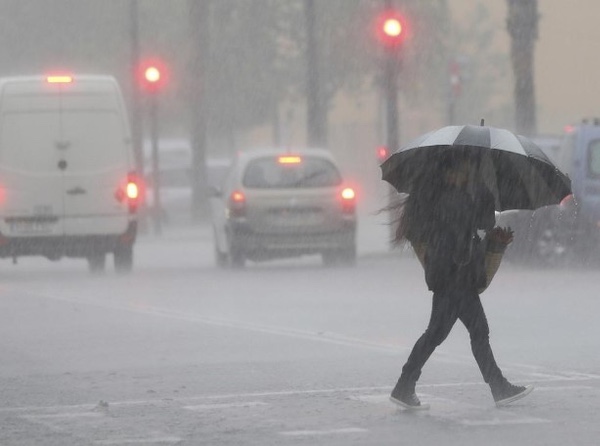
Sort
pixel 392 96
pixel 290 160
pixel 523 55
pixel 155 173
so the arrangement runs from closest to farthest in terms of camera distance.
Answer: pixel 290 160
pixel 392 96
pixel 523 55
pixel 155 173

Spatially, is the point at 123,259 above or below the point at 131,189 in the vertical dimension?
below

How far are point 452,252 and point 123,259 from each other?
15.8 meters

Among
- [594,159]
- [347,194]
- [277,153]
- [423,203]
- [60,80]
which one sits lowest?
[347,194]

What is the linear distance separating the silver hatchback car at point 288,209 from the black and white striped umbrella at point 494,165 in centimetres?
1490

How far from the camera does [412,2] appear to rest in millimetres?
60312

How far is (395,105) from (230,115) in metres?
37.8

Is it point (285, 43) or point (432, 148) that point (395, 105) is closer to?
point (432, 148)

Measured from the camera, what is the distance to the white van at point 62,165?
2534 cm

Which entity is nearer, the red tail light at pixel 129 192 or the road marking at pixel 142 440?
the road marking at pixel 142 440

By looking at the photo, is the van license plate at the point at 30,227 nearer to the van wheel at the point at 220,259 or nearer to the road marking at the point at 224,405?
the van wheel at the point at 220,259

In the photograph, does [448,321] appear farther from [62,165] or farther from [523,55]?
[523,55]

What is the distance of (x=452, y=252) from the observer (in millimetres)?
10664

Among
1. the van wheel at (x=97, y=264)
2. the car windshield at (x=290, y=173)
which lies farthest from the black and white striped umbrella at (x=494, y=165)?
the van wheel at (x=97, y=264)

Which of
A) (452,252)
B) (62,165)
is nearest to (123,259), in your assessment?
(62,165)
